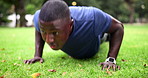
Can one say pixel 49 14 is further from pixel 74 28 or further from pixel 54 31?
pixel 74 28

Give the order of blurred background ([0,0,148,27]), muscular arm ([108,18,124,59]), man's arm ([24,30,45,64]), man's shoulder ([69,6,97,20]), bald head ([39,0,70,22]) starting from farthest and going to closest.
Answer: blurred background ([0,0,148,27]) → man's arm ([24,30,45,64]) → muscular arm ([108,18,124,59]) → man's shoulder ([69,6,97,20]) → bald head ([39,0,70,22])

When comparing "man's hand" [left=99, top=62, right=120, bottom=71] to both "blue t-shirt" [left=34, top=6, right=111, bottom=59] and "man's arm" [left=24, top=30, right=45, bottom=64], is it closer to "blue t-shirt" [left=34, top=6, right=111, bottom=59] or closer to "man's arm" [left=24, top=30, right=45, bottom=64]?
"blue t-shirt" [left=34, top=6, right=111, bottom=59]

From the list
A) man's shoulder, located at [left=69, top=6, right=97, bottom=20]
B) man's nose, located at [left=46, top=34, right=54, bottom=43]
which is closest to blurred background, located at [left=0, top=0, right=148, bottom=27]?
man's shoulder, located at [left=69, top=6, right=97, bottom=20]

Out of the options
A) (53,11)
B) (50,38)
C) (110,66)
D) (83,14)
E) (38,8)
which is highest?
(53,11)

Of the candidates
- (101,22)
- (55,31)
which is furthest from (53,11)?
(101,22)

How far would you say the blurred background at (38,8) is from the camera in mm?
25286

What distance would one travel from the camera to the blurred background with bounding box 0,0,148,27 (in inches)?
996

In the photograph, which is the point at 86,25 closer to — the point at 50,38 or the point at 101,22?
the point at 101,22

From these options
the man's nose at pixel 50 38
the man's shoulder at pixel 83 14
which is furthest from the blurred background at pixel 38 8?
the man's nose at pixel 50 38

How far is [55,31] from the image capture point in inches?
93.7

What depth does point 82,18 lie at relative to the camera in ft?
9.65

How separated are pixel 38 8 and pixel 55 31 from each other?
1465 inches

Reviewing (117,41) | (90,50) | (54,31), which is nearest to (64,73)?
(54,31)

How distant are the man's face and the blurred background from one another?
20954 millimetres
